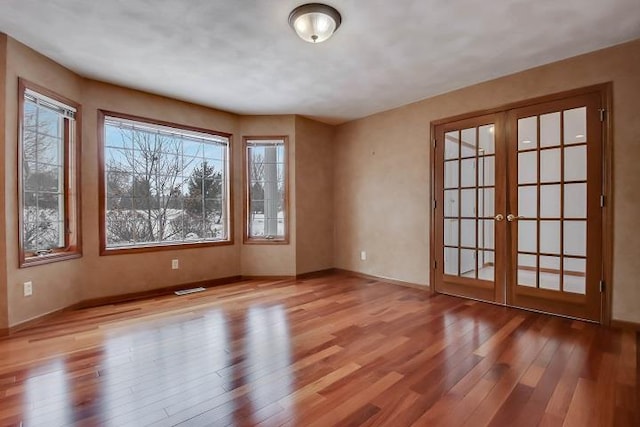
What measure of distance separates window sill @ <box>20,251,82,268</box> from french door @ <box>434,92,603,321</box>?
4.42 m

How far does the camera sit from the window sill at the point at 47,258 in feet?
9.58

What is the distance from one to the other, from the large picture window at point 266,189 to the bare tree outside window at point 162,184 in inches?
→ 16.2

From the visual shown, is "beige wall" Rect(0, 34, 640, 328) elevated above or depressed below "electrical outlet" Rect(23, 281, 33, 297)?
above

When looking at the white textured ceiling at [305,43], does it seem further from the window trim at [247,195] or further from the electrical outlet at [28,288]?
the electrical outlet at [28,288]

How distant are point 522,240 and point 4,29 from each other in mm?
5404

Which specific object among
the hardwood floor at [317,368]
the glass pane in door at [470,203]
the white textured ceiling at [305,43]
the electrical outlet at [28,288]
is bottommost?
the hardwood floor at [317,368]

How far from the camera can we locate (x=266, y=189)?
198 inches

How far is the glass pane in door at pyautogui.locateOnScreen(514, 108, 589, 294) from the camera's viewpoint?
10.1ft

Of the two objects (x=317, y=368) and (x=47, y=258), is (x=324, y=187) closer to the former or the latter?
(x=317, y=368)

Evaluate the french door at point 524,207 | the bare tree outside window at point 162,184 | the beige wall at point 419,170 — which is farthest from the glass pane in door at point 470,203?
the bare tree outside window at point 162,184

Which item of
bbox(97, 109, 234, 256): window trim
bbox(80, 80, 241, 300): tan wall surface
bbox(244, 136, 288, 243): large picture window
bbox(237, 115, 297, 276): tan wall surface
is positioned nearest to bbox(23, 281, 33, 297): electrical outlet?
bbox(80, 80, 241, 300): tan wall surface

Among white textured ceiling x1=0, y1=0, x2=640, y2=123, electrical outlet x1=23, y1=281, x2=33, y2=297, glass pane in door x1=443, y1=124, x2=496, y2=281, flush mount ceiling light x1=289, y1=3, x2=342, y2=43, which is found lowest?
electrical outlet x1=23, y1=281, x2=33, y2=297

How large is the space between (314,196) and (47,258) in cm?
352

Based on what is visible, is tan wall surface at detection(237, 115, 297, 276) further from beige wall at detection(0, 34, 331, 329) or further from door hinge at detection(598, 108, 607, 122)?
door hinge at detection(598, 108, 607, 122)
